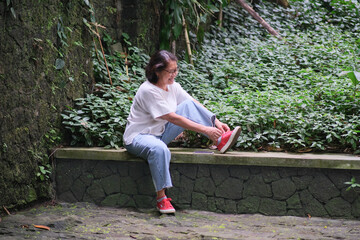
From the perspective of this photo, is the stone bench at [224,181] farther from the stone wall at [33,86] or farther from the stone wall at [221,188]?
the stone wall at [33,86]

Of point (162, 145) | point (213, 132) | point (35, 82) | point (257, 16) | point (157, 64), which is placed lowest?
point (162, 145)

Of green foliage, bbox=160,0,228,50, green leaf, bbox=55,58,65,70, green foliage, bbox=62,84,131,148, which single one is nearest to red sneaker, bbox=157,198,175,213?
green foliage, bbox=62,84,131,148

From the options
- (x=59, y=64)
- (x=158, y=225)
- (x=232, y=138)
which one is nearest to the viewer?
(x=158, y=225)

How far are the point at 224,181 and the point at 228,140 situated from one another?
36 cm

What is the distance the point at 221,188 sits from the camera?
3770 mm

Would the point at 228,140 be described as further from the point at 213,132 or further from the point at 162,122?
the point at 162,122

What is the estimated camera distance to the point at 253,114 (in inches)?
171

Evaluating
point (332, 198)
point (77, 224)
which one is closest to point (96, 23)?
point (77, 224)

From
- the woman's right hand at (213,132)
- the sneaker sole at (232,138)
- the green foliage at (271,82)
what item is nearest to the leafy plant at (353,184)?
the green foliage at (271,82)

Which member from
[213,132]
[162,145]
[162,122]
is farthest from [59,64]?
[213,132]

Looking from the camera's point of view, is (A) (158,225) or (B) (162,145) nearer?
(A) (158,225)

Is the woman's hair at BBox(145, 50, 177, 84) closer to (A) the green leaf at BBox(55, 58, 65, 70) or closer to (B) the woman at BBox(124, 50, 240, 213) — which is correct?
(B) the woman at BBox(124, 50, 240, 213)

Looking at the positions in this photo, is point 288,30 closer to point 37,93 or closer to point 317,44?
point 317,44

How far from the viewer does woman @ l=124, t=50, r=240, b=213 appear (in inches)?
141
